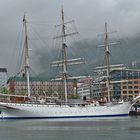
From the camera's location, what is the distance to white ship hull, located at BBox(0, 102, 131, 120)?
128125 millimetres

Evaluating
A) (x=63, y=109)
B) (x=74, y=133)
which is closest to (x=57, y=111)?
(x=63, y=109)

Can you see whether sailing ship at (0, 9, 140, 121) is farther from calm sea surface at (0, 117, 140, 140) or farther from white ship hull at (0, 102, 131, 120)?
calm sea surface at (0, 117, 140, 140)

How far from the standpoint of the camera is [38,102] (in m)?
131

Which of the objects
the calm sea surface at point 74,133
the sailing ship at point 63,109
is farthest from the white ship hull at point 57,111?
the calm sea surface at point 74,133

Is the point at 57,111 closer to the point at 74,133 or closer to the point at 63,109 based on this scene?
the point at 63,109

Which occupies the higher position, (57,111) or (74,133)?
(57,111)

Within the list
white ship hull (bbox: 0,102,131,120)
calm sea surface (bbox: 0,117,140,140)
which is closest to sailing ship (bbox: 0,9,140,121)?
white ship hull (bbox: 0,102,131,120)

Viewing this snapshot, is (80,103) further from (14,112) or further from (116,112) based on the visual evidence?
(14,112)

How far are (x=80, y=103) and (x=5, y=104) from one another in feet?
83.9

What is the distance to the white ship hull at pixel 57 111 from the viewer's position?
128 metres

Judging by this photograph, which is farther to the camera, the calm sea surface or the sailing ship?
the sailing ship

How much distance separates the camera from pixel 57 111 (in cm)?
13325

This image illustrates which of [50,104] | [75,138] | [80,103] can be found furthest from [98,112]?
[75,138]

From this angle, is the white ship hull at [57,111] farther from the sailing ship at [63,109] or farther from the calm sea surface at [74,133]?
the calm sea surface at [74,133]
